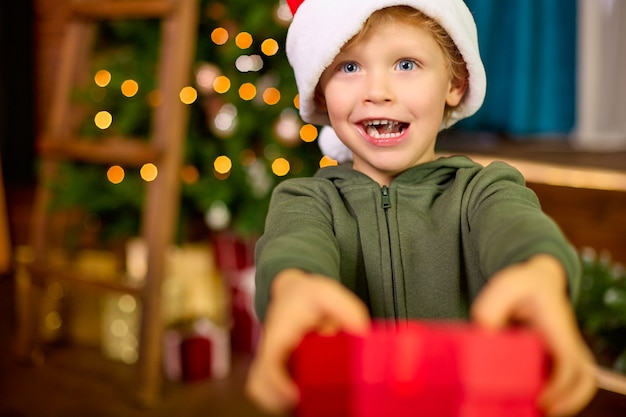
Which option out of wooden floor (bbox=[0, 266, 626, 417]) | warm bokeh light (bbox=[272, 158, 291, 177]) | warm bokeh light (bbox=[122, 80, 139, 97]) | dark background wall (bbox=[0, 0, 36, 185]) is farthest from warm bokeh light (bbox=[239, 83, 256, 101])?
dark background wall (bbox=[0, 0, 36, 185])

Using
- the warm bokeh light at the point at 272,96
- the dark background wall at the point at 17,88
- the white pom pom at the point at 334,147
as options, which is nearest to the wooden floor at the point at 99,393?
the warm bokeh light at the point at 272,96

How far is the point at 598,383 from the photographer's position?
5.35 ft

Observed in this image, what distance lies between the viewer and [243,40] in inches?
80.0

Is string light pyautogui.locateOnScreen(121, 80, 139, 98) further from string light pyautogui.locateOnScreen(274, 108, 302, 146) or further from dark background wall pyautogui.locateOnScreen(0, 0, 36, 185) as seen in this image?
dark background wall pyautogui.locateOnScreen(0, 0, 36, 185)

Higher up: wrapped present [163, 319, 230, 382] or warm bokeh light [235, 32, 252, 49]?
warm bokeh light [235, 32, 252, 49]

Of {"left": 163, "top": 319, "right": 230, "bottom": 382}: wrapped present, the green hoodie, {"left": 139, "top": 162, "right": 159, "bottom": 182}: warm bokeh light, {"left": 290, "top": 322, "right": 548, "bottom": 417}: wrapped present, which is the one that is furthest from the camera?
{"left": 139, "top": 162, "right": 159, "bottom": 182}: warm bokeh light

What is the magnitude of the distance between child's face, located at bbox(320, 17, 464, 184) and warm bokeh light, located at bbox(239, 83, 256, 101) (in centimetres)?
134

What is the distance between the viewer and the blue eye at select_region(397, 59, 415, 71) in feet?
2.31

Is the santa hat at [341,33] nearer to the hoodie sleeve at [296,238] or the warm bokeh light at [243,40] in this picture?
the hoodie sleeve at [296,238]

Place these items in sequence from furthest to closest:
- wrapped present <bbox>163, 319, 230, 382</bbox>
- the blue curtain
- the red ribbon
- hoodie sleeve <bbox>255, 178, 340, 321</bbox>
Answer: the blue curtain
wrapped present <bbox>163, 319, 230, 382</bbox>
the red ribbon
hoodie sleeve <bbox>255, 178, 340, 321</bbox>

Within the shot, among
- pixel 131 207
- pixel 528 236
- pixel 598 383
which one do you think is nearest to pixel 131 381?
pixel 131 207

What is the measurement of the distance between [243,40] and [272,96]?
195 mm

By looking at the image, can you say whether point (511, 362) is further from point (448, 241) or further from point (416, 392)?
point (448, 241)

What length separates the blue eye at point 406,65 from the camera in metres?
0.70
